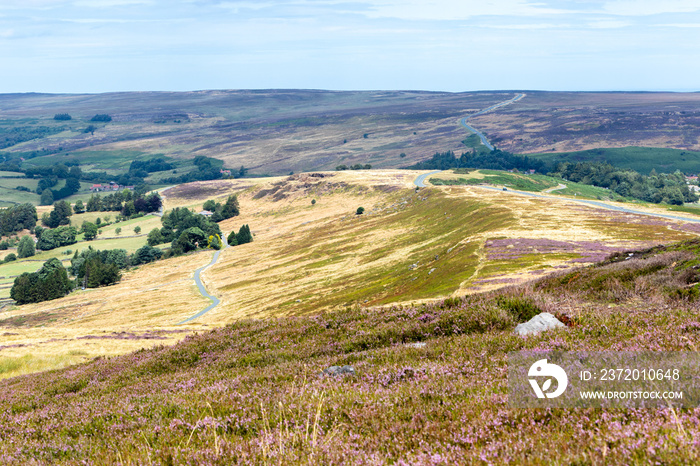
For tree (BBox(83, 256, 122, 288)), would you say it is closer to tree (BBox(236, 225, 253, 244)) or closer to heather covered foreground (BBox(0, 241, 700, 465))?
tree (BBox(236, 225, 253, 244))

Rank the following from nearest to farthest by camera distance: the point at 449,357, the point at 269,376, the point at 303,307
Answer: the point at 449,357, the point at 269,376, the point at 303,307

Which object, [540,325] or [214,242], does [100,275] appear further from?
[540,325]

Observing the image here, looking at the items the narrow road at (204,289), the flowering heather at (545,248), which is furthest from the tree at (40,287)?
the flowering heather at (545,248)

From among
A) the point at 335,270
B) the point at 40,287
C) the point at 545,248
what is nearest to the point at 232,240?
the point at 40,287

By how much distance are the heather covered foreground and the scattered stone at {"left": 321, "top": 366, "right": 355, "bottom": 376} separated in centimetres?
26

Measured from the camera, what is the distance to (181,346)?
2072cm

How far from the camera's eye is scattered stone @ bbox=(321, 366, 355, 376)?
1189 centimetres

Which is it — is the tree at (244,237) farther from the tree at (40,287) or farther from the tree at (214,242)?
the tree at (40,287)

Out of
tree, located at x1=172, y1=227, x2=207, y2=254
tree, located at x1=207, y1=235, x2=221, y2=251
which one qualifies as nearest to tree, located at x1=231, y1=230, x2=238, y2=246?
tree, located at x1=207, y1=235, x2=221, y2=251

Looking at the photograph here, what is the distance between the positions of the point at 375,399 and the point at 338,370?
3409 millimetres

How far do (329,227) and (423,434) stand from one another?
148 metres

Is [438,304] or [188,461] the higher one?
[188,461]

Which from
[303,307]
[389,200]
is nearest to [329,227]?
[389,200]

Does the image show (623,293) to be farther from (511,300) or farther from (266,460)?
(266,460)
